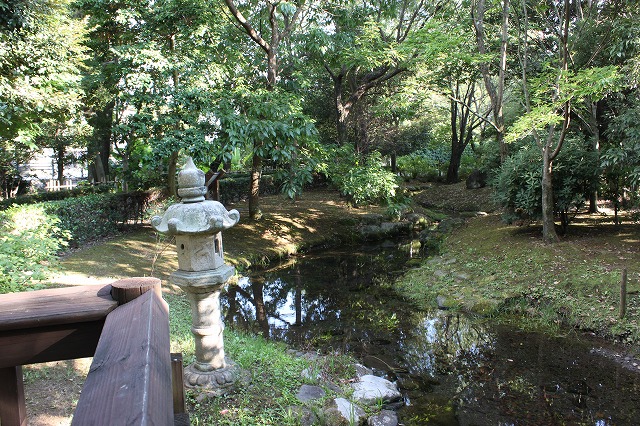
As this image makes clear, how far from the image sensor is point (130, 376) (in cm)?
104

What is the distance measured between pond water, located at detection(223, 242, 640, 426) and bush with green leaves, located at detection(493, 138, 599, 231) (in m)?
3.56

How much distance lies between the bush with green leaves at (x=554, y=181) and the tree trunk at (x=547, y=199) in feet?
1.06

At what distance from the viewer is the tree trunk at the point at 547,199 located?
942 cm

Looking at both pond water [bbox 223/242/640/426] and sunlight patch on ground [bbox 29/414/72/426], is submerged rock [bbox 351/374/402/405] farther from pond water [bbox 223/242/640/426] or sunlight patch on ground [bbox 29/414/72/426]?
sunlight patch on ground [bbox 29/414/72/426]

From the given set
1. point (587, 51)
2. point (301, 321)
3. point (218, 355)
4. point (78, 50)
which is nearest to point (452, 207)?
point (587, 51)

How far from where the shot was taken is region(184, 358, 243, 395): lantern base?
176 inches

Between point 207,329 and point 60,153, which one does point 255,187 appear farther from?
point 60,153

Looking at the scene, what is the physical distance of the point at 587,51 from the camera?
37.8ft

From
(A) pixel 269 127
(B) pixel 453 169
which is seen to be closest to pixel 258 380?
(A) pixel 269 127

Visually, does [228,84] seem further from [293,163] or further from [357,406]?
[357,406]

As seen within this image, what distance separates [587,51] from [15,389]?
13594 millimetres

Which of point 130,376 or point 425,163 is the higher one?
point 425,163

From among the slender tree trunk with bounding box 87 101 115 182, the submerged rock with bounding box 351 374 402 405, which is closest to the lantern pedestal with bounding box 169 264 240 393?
the submerged rock with bounding box 351 374 402 405

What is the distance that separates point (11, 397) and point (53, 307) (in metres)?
0.44
